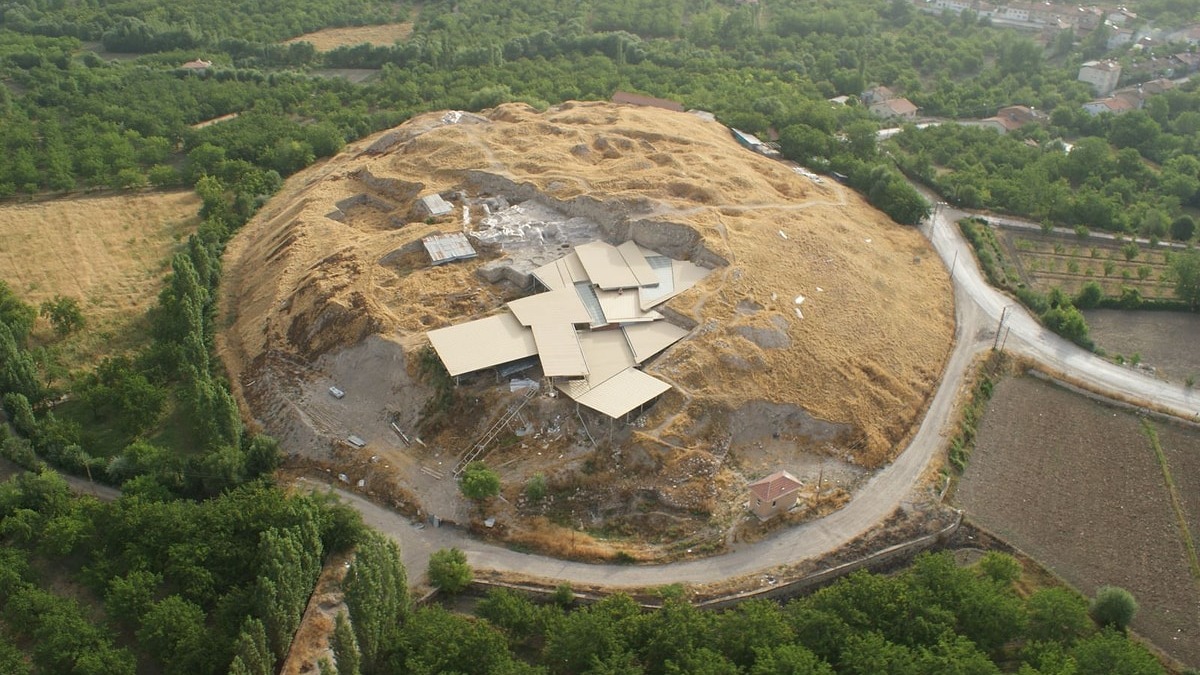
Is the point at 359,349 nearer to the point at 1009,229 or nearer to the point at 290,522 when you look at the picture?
the point at 290,522

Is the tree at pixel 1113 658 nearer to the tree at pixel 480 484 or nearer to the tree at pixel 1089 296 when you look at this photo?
the tree at pixel 480 484

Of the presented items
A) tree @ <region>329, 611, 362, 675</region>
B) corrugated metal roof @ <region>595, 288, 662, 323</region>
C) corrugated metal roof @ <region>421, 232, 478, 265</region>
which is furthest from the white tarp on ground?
tree @ <region>329, 611, 362, 675</region>

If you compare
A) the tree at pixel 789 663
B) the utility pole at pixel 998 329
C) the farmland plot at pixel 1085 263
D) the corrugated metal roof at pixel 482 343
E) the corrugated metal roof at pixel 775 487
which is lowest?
the farmland plot at pixel 1085 263

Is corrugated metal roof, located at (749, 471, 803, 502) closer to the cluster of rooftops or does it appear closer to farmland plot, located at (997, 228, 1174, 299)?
the cluster of rooftops

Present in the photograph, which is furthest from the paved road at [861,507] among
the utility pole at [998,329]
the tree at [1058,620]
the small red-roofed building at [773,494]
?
the tree at [1058,620]

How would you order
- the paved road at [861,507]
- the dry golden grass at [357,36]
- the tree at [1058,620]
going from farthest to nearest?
1. the dry golden grass at [357,36]
2. the paved road at [861,507]
3. the tree at [1058,620]

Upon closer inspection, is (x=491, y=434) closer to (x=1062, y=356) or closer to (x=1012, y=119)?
(x=1062, y=356)
